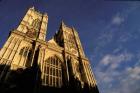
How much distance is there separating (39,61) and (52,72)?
2.44 m

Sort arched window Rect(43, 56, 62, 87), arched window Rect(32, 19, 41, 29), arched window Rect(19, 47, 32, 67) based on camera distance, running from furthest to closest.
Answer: arched window Rect(32, 19, 41, 29) < arched window Rect(19, 47, 32, 67) < arched window Rect(43, 56, 62, 87)

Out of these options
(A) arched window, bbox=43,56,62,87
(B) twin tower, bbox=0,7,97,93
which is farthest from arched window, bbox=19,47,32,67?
(A) arched window, bbox=43,56,62,87

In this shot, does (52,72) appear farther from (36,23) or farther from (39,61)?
(36,23)

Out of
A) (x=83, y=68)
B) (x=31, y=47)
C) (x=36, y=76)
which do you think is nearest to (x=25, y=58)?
(x=31, y=47)

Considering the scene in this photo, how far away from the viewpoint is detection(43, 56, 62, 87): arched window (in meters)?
17.2

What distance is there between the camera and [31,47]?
20.1 metres

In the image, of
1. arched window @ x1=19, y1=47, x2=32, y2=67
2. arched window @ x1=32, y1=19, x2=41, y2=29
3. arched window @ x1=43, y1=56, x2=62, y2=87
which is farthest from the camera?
arched window @ x1=32, y1=19, x2=41, y2=29

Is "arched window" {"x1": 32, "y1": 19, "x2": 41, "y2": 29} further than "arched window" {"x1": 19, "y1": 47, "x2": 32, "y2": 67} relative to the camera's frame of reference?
Yes

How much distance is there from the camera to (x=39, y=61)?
17266 mm

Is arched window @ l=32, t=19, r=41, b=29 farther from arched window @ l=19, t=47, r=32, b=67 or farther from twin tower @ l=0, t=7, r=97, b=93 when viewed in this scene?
arched window @ l=19, t=47, r=32, b=67

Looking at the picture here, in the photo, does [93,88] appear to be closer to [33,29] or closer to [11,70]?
[11,70]

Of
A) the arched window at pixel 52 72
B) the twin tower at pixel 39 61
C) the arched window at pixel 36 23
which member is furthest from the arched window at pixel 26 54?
the arched window at pixel 36 23

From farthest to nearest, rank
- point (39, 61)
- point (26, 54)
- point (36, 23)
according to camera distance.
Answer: point (36, 23), point (26, 54), point (39, 61)

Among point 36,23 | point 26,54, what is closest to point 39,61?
point 26,54
